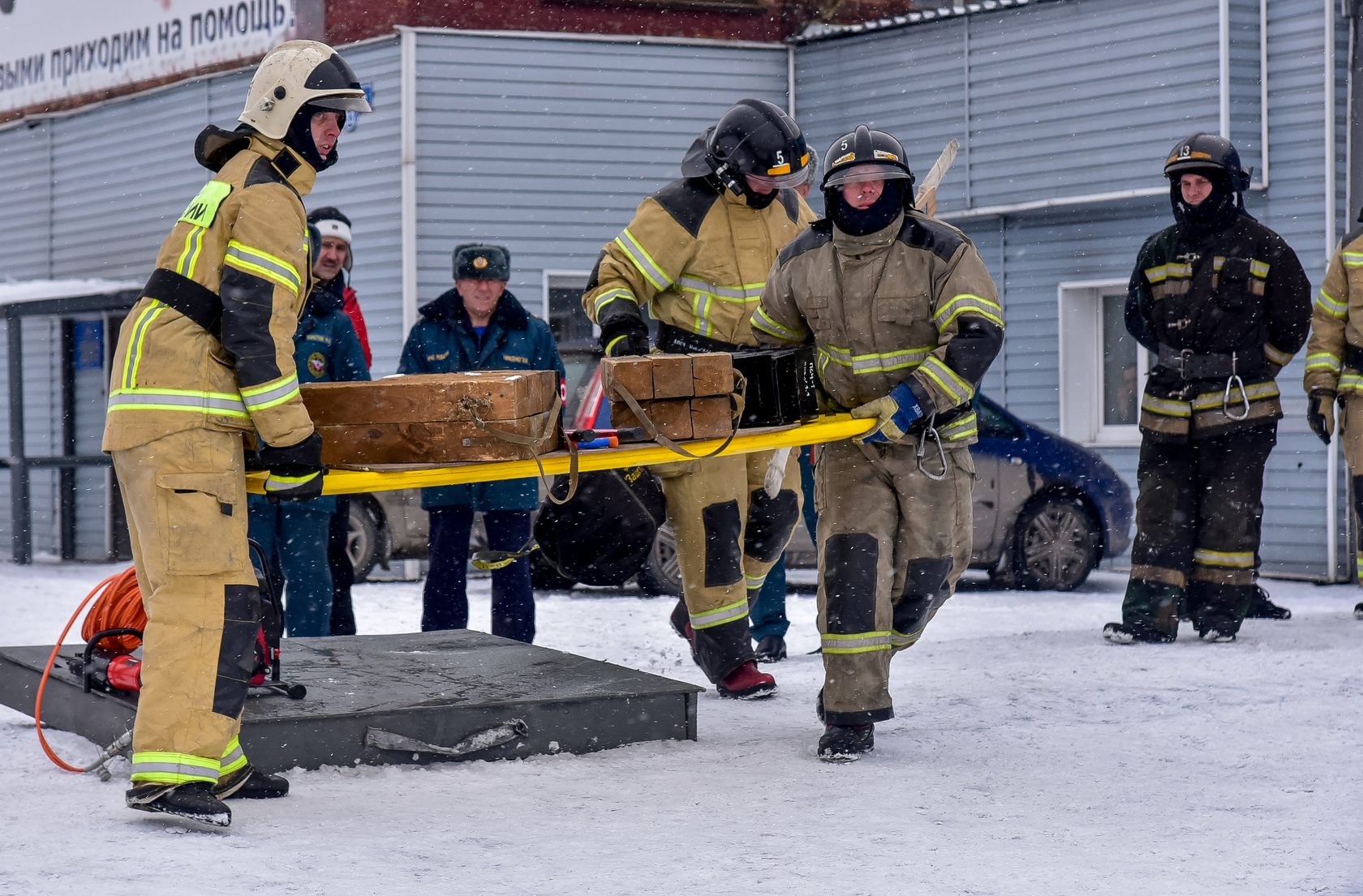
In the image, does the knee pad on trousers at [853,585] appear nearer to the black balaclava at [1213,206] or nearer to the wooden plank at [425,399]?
the wooden plank at [425,399]

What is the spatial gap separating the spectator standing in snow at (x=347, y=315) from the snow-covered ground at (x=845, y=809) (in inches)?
68.4

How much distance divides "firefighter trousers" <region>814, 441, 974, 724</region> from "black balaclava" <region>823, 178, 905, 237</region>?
28.7 inches

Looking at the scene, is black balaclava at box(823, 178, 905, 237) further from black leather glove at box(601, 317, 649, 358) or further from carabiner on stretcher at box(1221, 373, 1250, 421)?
carabiner on stretcher at box(1221, 373, 1250, 421)

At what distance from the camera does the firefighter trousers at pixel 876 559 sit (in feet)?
19.1

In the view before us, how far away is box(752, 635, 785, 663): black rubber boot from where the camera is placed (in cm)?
816

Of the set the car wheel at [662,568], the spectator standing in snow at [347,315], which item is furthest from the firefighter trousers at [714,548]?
the car wheel at [662,568]

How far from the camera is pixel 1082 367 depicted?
1391cm

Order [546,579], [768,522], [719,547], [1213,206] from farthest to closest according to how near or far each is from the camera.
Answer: [546,579] < [1213,206] < [768,522] < [719,547]

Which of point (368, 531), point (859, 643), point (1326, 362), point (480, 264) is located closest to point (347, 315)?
point (480, 264)

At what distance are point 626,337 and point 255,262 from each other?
207cm

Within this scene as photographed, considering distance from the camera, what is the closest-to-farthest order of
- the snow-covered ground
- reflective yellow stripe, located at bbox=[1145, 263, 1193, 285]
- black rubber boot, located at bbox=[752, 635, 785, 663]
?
1. the snow-covered ground
2. black rubber boot, located at bbox=[752, 635, 785, 663]
3. reflective yellow stripe, located at bbox=[1145, 263, 1193, 285]

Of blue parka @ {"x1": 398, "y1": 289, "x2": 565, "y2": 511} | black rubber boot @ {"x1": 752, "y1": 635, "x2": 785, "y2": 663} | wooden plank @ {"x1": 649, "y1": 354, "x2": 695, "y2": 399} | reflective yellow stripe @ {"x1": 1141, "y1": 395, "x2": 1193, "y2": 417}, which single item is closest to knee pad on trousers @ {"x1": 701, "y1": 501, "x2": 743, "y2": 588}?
blue parka @ {"x1": 398, "y1": 289, "x2": 565, "y2": 511}

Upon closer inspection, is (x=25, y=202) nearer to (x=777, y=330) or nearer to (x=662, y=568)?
(x=662, y=568)

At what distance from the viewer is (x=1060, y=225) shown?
13.9 m
